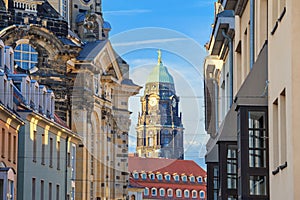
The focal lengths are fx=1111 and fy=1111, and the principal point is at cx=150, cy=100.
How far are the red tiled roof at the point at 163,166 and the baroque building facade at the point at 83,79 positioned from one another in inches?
1715

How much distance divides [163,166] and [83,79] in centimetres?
→ 6391

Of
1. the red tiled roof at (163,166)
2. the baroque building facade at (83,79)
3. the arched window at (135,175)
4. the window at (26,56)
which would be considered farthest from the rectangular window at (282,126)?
the arched window at (135,175)

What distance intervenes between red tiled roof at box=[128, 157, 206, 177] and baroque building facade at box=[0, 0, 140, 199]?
4357 centimetres

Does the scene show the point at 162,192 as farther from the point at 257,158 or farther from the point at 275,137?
the point at 275,137

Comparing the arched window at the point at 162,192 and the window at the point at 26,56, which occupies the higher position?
the window at the point at 26,56

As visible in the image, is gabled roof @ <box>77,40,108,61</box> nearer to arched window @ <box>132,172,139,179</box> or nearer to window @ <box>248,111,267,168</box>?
arched window @ <box>132,172,139,179</box>

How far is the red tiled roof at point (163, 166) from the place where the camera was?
141212 millimetres

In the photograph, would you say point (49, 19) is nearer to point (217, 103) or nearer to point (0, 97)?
point (0, 97)

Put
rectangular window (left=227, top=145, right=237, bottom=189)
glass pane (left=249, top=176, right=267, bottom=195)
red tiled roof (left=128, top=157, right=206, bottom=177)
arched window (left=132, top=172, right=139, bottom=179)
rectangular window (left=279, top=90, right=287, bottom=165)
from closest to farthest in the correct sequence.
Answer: rectangular window (left=279, top=90, right=287, bottom=165)
glass pane (left=249, top=176, right=267, bottom=195)
rectangular window (left=227, top=145, right=237, bottom=189)
red tiled roof (left=128, top=157, right=206, bottom=177)
arched window (left=132, top=172, right=139, bottom=179)

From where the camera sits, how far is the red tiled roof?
141212 millimetres

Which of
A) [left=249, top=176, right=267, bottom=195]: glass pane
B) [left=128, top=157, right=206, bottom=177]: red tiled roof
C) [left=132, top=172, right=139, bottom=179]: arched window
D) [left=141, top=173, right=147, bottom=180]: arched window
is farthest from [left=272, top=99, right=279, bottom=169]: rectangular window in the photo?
[left=141, top=173, right=147, bottom=180]: arched window

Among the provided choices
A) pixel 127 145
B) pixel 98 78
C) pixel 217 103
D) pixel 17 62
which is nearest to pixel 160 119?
pixel 127 145

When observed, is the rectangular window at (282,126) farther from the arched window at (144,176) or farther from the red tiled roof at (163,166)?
the arched window at (144,176)

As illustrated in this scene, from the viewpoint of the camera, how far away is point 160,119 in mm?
187875
